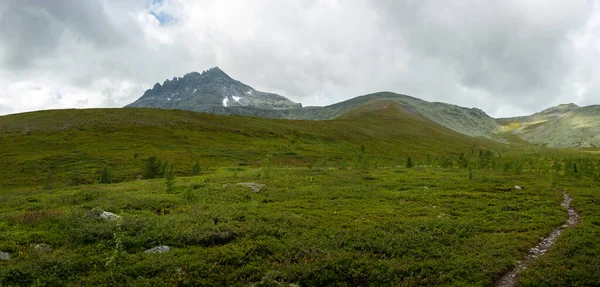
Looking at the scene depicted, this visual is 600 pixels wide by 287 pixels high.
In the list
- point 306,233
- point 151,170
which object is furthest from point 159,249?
point 151,170

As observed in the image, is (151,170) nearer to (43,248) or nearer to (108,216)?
(108,216)

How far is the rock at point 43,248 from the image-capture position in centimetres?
1566

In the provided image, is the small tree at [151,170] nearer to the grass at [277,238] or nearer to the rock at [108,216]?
the grass at [277,238]

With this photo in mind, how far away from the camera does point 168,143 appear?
269ft

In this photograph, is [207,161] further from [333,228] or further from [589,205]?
[589,205]

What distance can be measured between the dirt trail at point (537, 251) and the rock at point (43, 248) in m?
20.0

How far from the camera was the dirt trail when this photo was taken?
14131 millimetres

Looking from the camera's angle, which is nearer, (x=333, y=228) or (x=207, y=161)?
(x=333, y=228)

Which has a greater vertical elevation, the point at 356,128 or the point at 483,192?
the point at 356,128

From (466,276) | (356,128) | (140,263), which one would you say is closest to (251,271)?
(140,263)

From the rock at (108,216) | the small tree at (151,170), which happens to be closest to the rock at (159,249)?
the rock at (108,216)

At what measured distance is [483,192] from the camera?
3250 cm

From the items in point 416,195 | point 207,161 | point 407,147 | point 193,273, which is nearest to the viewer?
point 193,273

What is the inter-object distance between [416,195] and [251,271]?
20458mm
